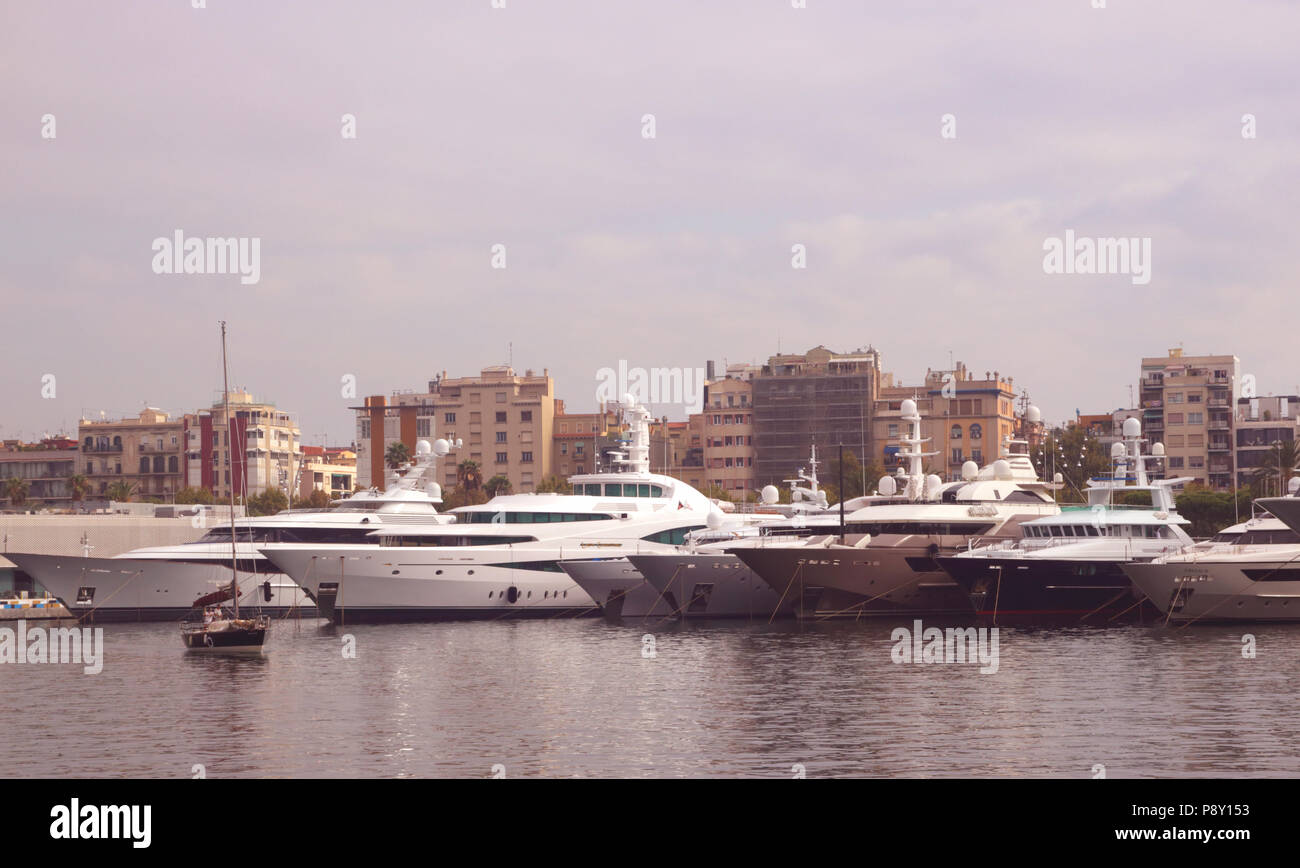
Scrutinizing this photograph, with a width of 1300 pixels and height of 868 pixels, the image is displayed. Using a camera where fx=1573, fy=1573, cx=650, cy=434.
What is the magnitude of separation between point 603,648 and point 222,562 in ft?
83.0

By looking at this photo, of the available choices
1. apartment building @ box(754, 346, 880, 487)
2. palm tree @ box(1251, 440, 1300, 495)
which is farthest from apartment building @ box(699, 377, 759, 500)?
palm tree @ box(1251, 440, 1300, 495)

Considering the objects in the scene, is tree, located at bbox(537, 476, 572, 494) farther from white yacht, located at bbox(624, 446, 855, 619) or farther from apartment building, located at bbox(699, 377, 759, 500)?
white yacht, located at bbox(624, 446, 855, 619)

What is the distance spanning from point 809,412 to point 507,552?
76.0 meters

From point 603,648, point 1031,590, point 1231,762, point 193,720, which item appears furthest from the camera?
point 1031,590

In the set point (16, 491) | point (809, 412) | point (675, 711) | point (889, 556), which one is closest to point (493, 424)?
point (809, 412)

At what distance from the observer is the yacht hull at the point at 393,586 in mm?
66438

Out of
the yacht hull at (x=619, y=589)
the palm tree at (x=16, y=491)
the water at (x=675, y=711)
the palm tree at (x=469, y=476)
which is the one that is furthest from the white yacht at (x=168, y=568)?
the palm tree at (x=469, y=476)

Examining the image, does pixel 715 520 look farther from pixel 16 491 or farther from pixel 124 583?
pixel 16 491

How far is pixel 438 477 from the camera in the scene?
497 feet
